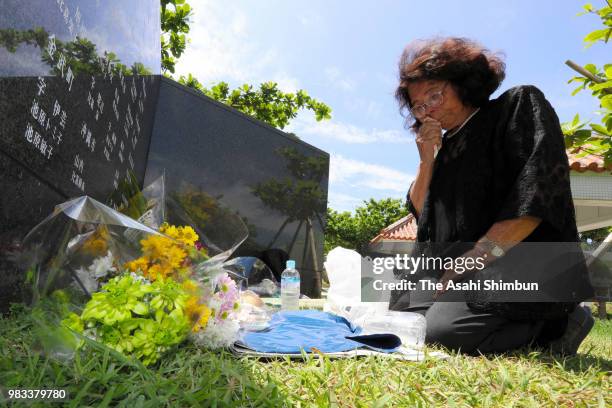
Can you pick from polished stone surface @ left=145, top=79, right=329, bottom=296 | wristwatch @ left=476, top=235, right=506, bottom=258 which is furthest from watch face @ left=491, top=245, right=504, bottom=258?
polished stone surface @ left=145, top=79, right=329, bottom=296

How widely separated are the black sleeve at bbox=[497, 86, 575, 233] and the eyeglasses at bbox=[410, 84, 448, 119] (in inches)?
16.1

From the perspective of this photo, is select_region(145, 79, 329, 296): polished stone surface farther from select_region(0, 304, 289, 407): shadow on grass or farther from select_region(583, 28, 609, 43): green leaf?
select_region(583, 28, 609, 43): green leaf

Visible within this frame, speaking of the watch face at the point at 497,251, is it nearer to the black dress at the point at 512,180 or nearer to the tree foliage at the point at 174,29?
the black dress at the point at 512,180

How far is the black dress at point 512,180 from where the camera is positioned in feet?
6.54

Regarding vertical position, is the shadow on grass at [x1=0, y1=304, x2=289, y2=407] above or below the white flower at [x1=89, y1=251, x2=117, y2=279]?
below

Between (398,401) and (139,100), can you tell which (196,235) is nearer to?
(398,401)

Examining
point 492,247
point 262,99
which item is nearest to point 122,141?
point 492,247

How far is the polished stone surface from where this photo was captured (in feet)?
14.9

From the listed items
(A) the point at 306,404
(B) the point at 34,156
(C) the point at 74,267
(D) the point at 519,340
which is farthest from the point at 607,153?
(B) the point at 34,156

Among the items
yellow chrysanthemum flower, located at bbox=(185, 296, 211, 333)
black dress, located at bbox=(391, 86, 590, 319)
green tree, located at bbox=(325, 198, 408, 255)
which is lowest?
yellow chrysanthemum flower, located at bbox=(185, 296, 211, 333)

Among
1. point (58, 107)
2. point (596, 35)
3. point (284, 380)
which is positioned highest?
point (596, 35)

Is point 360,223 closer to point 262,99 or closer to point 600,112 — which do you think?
point 262,99

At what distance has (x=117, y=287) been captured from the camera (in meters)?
1.61

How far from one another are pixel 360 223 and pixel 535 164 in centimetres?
3788
